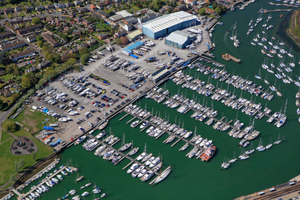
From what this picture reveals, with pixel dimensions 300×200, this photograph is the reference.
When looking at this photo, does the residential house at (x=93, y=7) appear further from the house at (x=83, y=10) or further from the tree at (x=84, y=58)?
the tree at (x=84, y=58)

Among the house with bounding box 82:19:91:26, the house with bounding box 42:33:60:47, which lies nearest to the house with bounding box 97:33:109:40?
the house with bounding box 82:19:91:26

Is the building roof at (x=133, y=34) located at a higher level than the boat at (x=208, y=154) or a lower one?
higher

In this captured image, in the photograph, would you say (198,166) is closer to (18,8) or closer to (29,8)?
(29,8)

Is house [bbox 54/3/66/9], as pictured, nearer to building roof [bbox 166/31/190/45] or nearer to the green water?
building roof [bbox 166/31/190/45]

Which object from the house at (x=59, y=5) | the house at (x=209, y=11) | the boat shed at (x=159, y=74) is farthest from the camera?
the house at (x=59, y=5)

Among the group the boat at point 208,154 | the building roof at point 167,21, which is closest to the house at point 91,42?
the building roof at point 167,21

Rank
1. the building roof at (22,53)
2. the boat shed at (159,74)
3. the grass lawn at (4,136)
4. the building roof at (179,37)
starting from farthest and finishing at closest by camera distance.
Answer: the building roof at (179,37) < the building roof at (22,53) < the boat shed at (159,74) < the grass lawn at (4,136)

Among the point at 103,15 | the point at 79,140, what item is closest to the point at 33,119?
the point at 79,140

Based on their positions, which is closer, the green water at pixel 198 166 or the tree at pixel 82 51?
the green water at pixel 198 166

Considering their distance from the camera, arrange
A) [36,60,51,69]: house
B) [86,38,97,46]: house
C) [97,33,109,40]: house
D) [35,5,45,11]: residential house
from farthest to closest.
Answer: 1. [35,5,45,11]: residential house
2. [97,33,109,40]: house
3. [86,38,97,46]: house
4. [36,60,51,69]: house
